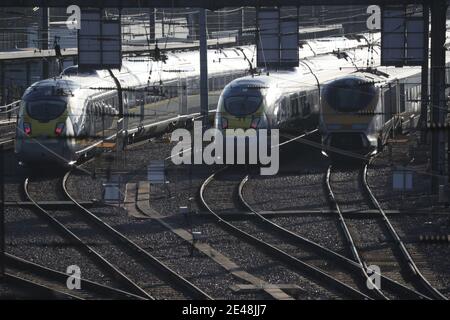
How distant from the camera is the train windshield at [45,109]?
83.7 feet

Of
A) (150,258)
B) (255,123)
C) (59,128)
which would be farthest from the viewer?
(255,123)

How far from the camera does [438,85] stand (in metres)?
22.7

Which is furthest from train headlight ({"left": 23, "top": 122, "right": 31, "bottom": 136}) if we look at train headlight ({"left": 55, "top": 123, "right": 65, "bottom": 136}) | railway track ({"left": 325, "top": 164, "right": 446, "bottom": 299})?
railway track ({"left": 325, "top": 164, "right": 446, "bottom": 299})

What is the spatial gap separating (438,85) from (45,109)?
337 inches

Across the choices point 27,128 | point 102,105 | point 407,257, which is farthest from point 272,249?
point 102,105

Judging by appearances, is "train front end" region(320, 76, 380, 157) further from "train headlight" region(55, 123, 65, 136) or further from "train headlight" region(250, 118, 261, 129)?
"train headlight" region(55, 123, 65, 136)

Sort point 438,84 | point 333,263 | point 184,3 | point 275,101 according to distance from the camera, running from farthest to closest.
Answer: point 275,101, point 438,84, point 184,3, point 333,263

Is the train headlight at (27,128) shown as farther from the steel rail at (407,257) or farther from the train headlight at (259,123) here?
the steel rail at (407,257)

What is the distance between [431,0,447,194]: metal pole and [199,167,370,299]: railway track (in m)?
4.03

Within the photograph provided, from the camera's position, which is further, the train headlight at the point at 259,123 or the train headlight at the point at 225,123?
the train headlight at the point at 225,123

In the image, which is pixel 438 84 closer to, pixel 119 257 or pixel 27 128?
pixel 119 257

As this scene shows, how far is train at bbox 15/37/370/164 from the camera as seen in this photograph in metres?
25.6

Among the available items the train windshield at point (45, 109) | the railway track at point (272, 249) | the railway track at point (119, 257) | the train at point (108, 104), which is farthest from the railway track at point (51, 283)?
the train windshield at point (45, 109)

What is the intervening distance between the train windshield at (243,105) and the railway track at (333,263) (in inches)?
219
